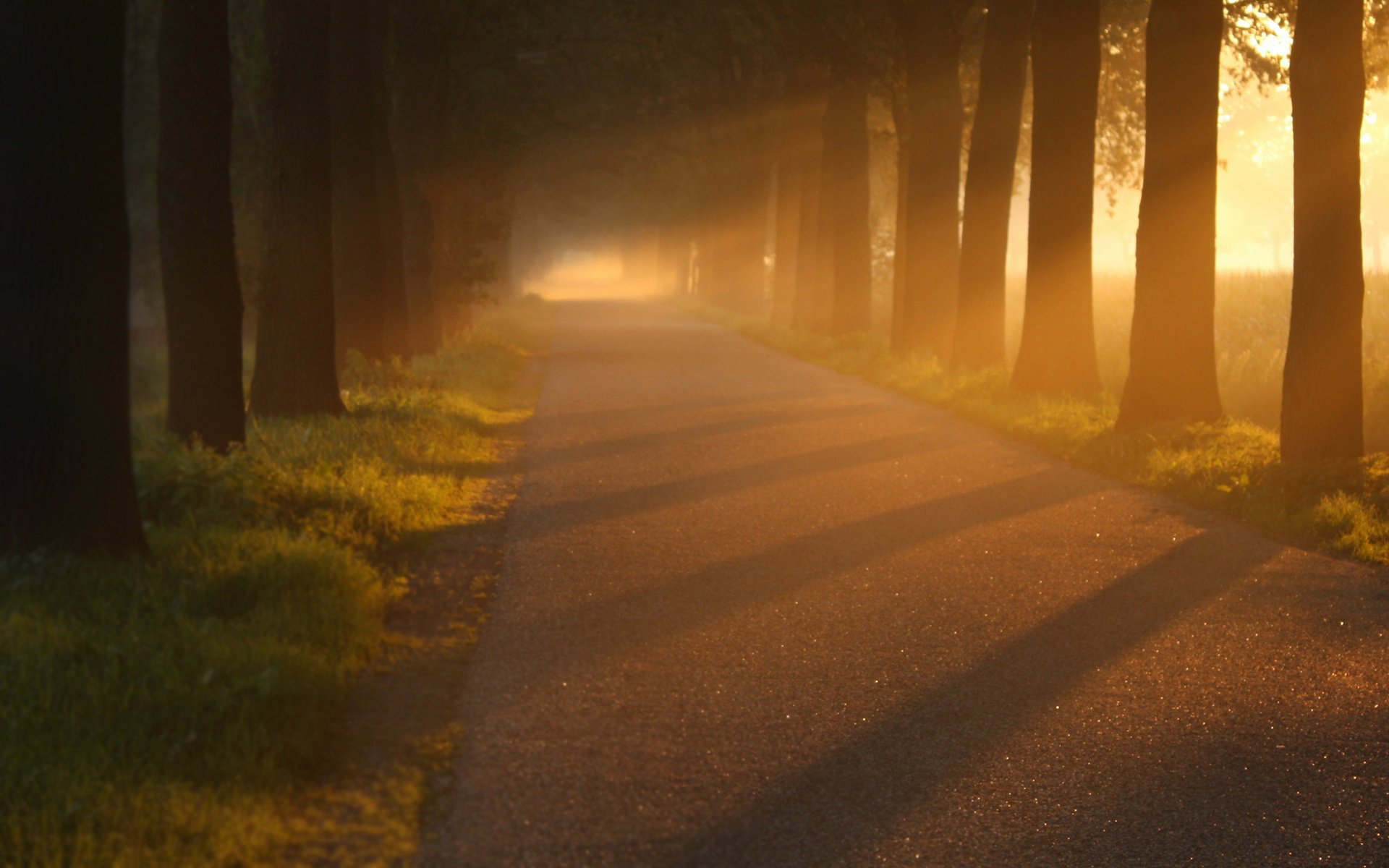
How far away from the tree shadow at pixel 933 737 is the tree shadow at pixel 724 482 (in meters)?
3.97

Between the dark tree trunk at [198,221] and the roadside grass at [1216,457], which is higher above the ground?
the dark tree trunk at [198,221]

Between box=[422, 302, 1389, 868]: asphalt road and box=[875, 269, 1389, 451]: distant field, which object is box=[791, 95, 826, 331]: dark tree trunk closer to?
box=[875, 269, 1389, 451]: distant field

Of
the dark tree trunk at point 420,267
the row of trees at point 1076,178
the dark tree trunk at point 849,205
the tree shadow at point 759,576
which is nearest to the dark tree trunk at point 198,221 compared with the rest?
the tree shadow at point 759,576

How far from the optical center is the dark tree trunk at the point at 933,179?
25031 millimetres

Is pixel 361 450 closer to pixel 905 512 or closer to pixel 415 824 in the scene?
pixel 905 512

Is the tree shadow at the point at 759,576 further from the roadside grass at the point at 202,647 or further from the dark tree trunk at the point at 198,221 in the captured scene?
the dark tree trunk at the point at 198,221

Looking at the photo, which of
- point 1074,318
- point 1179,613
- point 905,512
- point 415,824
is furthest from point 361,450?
point 1074,318

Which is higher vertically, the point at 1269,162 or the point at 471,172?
the point at 1269,162

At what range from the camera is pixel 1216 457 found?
43.1 ft

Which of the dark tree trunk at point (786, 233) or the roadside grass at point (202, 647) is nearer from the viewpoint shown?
the roadside grass at point (202, 647)

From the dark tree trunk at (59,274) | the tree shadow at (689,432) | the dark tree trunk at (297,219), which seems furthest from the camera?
the dark tree trunk at (297,219)

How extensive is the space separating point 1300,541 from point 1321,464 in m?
2.13

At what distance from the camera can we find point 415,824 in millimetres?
4797

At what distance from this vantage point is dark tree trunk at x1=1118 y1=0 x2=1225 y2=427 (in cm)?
1495
